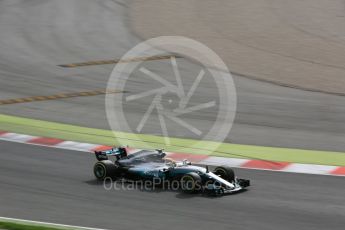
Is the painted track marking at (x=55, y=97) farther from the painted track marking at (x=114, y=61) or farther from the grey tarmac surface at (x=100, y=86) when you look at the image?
the painted track marking at (x=114, y=61)

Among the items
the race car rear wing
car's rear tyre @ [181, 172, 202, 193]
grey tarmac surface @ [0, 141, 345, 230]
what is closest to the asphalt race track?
grey tarmac surface @ [0, 141, 345, 230]

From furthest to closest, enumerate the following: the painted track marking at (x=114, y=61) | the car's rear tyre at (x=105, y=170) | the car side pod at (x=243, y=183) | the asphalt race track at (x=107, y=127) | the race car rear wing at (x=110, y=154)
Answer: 1. the painted track marking at (x=114, y=61)
2. the race car rear wing at (x=110, y=154)
3. the car's rear tyre at (x=105, y=170)
4. the car side pod at (x=243, y=183)
5. the asphalt race track at (x=107, y=127)

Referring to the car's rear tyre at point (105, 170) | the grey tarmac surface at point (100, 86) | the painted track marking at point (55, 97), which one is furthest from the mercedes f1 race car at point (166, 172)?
the painted track marking at point (55, 97)

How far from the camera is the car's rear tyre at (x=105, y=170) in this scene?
57.7 ft

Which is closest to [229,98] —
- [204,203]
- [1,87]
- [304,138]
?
[304,138]

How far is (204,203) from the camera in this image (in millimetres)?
16078

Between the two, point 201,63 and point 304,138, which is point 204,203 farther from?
point 201,63

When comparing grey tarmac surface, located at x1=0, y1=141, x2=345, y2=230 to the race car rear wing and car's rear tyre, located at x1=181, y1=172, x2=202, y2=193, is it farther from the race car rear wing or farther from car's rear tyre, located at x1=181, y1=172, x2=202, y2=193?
the race car rear wing

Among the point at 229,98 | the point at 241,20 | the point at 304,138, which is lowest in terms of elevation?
the point at 304,138

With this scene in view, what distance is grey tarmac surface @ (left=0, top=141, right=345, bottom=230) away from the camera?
15.0 m

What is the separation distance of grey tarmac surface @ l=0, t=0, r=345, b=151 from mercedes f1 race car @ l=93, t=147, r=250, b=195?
15.2 feet

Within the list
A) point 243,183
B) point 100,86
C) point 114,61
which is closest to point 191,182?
point 243,183

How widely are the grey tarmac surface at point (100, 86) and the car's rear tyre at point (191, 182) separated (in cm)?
539

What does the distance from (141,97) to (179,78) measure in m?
2.82
